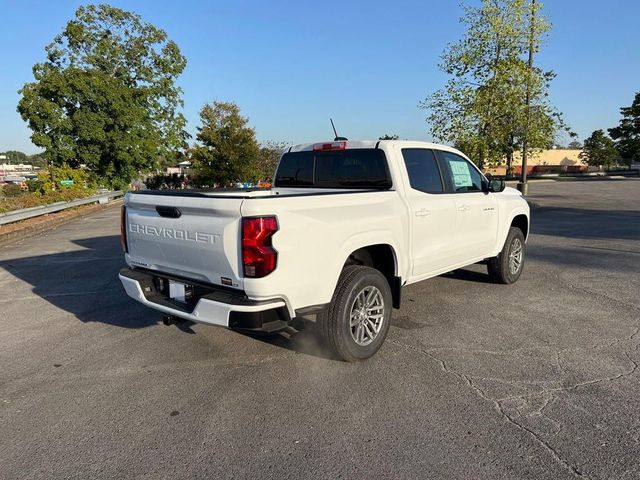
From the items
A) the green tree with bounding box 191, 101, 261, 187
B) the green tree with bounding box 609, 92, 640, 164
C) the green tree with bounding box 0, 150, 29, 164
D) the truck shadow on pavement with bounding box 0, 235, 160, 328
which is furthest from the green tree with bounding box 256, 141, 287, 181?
the green tree with bounding box 0, 150, 29, 164

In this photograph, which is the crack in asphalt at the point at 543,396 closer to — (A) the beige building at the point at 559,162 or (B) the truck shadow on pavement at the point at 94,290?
(B) the truck shadow on pavement at the point at 94,290

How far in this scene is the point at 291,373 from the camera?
3.94 metres

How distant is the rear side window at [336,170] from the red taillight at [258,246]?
1756 millimetres

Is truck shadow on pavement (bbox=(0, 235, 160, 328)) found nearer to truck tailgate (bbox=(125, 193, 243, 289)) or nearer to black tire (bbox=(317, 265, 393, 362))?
truck tailgate (bbox=(125, 193, 243, 289))

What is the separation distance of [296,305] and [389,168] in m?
1.81

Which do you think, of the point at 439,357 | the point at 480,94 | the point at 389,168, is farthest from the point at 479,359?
the point at 480,94

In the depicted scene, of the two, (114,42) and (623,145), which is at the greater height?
(114,42)

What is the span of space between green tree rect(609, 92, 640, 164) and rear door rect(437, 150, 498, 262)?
7294 centimetres

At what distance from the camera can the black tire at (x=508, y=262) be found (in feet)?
20.9

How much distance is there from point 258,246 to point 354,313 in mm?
1188

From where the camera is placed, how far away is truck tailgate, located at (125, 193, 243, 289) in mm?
3398

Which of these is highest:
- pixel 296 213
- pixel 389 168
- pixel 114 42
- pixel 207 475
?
pixel 114 42

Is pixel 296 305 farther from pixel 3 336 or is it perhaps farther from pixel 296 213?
pixel 3 336

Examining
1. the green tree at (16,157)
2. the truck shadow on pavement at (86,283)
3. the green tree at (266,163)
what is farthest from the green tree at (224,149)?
the green tree at (16,157)
